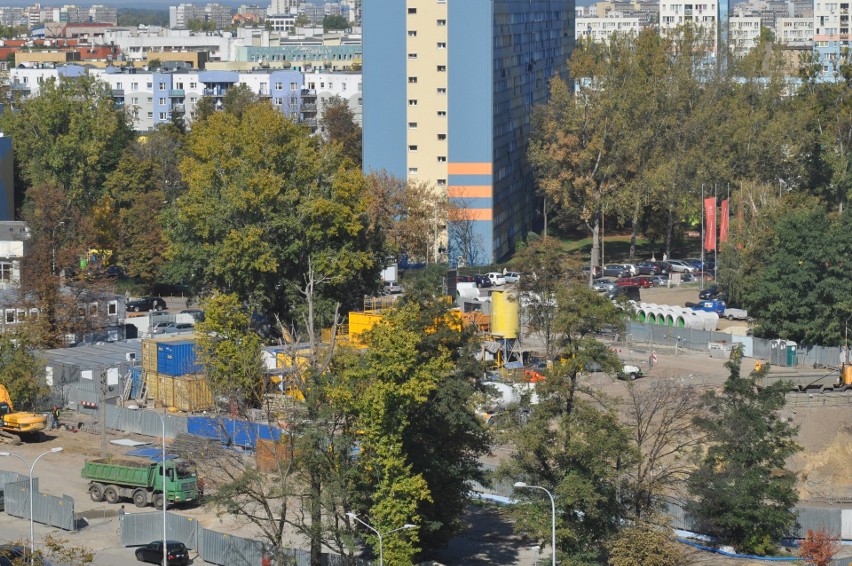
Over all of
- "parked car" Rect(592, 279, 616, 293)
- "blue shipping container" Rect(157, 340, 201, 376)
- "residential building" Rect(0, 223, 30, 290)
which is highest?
"residential building" Rect(0, 223, 30, 290)

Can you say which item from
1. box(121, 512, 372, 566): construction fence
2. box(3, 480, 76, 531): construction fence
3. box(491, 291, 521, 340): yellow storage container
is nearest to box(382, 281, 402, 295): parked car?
box(491, 291, 521, 340): yellow storage container

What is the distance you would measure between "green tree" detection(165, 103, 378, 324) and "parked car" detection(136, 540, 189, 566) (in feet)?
69.9

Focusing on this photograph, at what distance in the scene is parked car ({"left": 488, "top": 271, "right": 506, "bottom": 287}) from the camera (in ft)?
253

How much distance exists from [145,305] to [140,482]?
31229 millimetres

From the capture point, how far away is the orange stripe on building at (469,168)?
83750 mm

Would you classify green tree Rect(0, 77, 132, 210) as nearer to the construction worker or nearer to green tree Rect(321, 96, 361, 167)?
green tree Rect(321, 96, 361, 167)

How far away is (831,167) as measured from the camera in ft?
272

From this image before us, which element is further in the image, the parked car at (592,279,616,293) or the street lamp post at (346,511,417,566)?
the parked car at (592,279,616,293)

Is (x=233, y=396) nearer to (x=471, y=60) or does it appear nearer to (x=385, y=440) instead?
(x=385, y=440)

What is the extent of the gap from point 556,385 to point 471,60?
4782 centimetres

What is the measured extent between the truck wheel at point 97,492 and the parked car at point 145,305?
2902 cm

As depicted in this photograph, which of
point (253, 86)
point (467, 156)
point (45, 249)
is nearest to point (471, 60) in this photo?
point (467, 156)

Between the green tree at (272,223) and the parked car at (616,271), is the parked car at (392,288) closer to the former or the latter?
the green tree at (272,223)

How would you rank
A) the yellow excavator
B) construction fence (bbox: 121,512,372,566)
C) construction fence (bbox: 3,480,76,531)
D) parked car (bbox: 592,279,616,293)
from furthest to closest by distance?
parked car (bbox: 592,279,616,293), the yellow excavator, construction fence (bbox: 3,480,76,531), construction fence (bbox: 121,512,372,566)
